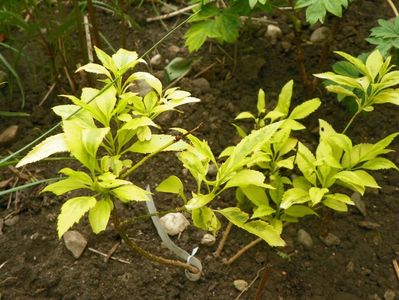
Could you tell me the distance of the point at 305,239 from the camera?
142 centimetres

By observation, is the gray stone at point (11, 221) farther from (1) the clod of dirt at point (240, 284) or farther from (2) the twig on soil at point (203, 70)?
(2) the twig on soil at point (203, 70)

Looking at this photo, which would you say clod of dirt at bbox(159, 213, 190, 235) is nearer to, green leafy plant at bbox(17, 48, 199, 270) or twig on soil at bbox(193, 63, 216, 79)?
green leafy plant at bbox(17, 48, 199, 270)

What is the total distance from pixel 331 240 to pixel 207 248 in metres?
0.35

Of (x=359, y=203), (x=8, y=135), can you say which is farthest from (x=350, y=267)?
(x=8, y=135)

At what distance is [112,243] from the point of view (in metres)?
1.39

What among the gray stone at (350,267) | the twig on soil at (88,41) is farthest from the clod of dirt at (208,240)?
the twig on soil at (88,41)

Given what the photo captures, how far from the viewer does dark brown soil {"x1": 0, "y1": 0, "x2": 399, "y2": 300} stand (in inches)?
51.5

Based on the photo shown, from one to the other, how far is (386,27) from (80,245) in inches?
41.8

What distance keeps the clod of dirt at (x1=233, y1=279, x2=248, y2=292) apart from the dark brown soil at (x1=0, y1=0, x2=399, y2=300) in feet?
0.04

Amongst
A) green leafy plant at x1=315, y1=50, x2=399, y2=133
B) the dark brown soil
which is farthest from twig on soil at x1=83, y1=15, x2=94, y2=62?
green leafy plant at x1=315, y1=50, x2=399, y2=133

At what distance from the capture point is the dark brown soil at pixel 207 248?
1308 millimetres

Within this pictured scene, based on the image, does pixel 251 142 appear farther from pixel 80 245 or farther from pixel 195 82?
pixel 195 82

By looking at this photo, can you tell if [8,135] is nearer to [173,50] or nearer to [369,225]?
[173,50]

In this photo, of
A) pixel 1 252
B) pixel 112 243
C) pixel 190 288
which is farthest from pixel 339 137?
pixel 1 252
